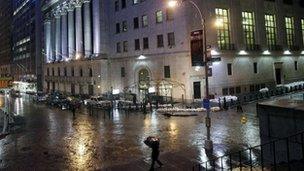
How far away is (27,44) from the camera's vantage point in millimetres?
123938

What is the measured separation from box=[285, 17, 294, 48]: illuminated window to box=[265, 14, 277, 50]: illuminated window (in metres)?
3.91

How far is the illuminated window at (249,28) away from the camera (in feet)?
175

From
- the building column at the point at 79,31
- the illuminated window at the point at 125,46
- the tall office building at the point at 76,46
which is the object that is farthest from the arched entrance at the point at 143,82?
the building column at the point at 79,31

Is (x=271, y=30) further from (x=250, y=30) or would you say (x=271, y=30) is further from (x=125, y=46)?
(x=125, y=46)

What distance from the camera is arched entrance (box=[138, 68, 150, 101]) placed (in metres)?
54.2

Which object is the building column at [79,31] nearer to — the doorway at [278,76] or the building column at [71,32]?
the building column at [71,32]

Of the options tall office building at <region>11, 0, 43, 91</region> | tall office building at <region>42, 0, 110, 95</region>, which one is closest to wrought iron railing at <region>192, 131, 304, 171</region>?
tall office building at <region>42, 0, 110, 95</region>

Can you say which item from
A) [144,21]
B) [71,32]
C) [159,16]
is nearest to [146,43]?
[144,21]

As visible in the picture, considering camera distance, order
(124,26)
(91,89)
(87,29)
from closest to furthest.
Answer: (124,26), (91,89), (87,29)

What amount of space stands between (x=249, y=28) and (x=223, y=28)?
20.0 ft

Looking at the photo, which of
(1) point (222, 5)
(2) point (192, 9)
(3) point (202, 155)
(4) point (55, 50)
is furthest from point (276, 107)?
(4) point (55, 50)

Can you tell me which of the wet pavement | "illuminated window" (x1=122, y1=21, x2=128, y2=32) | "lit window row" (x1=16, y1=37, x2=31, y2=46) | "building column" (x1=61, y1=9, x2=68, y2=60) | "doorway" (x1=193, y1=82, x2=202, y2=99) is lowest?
the wet pavement

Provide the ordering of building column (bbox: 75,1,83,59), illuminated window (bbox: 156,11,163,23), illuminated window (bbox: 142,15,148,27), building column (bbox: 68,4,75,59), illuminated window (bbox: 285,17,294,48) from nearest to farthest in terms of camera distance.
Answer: illuminated window (bbox: 156,11,163,23) → illuminated window (bbox: 142,15,148,27) → illuminated window (bbox: 285,17,294,48) → building column (bbox: 75,1,83,59) → building column (bbox: 68,4,75,59)

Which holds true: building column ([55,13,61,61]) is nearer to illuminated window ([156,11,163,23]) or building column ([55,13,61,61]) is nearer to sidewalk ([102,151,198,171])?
illuminated window ([156,11,163,23])
